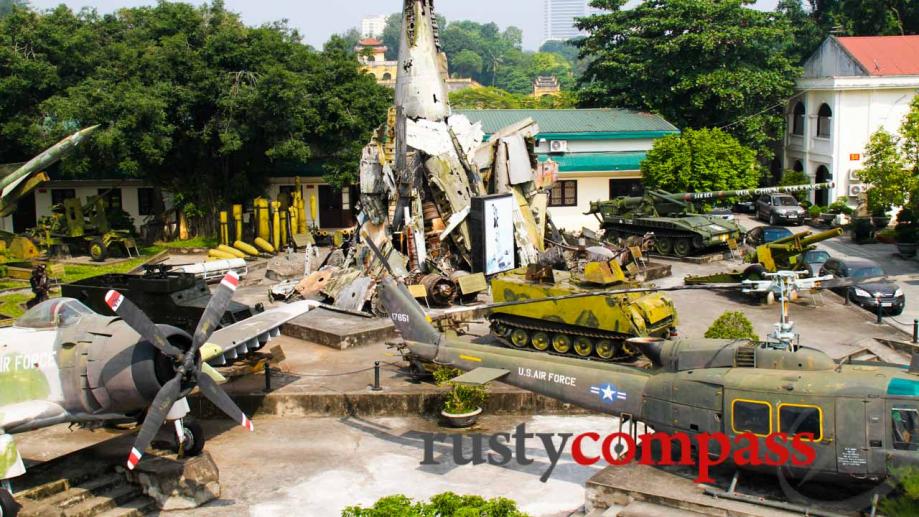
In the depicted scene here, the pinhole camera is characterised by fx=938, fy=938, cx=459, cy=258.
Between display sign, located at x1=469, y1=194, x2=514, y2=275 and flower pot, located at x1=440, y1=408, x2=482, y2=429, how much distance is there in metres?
10.9

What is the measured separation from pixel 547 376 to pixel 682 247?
21.0 metres

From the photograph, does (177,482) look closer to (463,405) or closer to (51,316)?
(51,316)

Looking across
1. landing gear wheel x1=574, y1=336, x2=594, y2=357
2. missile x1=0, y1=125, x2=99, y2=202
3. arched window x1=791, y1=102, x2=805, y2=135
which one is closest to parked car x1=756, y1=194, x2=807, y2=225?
arched window x1=791, y1=102, x2=805, y2=135

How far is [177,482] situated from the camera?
51.8 ft

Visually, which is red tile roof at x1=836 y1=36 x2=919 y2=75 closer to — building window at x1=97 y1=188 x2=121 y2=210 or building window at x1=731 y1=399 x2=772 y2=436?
building window at x1=97 y1=188 x2=121 y2=210

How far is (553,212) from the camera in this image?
149ft

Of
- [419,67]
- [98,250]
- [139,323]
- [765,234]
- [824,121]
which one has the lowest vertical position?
[98,250]

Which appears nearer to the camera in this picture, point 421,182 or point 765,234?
point 421,182

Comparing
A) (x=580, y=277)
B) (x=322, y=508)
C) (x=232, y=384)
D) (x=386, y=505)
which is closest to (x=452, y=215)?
(x=580, y=277)

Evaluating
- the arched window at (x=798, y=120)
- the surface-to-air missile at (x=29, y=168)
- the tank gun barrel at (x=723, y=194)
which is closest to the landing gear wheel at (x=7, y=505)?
the surface-to-air missile at (x=29, y=168)

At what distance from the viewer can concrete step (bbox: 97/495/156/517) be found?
15250 mm

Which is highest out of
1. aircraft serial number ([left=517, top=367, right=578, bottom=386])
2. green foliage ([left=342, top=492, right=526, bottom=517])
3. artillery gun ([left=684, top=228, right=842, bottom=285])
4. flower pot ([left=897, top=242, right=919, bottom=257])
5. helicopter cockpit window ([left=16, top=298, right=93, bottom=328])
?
helicopter cockpit window ([left=16, top=298, right=93, bottom=328])

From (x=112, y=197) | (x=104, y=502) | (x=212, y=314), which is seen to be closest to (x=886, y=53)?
(x=112, y=197)

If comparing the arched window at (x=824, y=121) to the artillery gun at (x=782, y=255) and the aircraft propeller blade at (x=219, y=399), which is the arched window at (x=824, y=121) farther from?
the aircraft propeller blade at (x=219, y=399)
